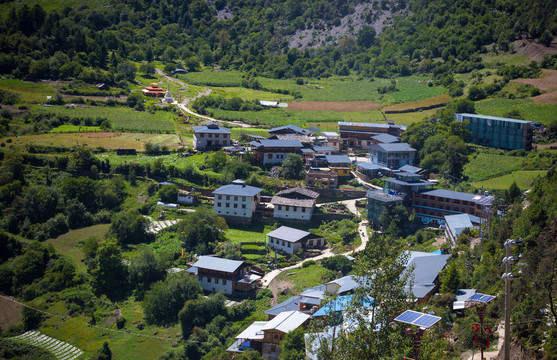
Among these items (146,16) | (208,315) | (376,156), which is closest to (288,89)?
(376,156)

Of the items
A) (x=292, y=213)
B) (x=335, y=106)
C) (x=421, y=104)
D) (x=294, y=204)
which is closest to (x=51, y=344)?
(x=292, y=213)

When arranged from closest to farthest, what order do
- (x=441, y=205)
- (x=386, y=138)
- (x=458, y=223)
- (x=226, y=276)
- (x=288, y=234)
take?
(x=226, y=276), (x=458, y=223), (x=288, y=234), (x=441, y=205), (x=386, y=138)

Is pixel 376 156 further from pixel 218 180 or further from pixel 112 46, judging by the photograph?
pixel 112 46

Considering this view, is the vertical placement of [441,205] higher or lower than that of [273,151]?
lower

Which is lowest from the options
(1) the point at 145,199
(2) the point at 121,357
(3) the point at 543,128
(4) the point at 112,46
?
(2) the point at 121,357

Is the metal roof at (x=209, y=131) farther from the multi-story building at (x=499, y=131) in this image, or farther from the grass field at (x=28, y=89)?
the multi-story building at (x=499, y=131)

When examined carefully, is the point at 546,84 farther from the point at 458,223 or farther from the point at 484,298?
the point at 484,298

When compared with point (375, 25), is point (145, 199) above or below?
below
